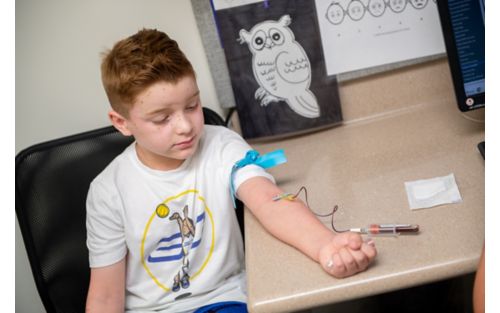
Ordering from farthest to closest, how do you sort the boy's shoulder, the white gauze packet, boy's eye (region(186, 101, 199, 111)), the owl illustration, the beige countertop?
1. the owl illustration
2. the boy's shoulder
3. boy's eye (region(186, 101, 199, 111))
4. the white gauze packet
5. the beige countertop

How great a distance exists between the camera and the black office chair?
114 centimetres

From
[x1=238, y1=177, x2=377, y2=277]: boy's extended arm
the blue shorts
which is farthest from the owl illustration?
the blue shorts

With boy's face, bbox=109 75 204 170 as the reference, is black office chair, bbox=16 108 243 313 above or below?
below

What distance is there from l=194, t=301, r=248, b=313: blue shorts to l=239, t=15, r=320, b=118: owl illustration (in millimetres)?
496

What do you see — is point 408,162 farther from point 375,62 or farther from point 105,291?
point 105,291

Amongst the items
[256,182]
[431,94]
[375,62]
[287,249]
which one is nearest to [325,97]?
[375,62]

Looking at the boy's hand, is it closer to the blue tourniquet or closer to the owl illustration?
the blue tourniquet

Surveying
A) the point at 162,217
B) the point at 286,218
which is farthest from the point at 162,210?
the point at 286,218

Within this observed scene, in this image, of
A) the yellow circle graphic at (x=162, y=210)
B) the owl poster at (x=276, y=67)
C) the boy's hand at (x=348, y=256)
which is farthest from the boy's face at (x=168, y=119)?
the boy's hand at (x=348, y=256)

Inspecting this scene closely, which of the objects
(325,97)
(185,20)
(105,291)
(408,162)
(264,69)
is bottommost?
(105,291)

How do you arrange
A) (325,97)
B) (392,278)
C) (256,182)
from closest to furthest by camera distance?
(392,278) < (256,182) < (325,97)

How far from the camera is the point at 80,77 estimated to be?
127cm

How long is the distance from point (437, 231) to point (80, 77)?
0.93 meters

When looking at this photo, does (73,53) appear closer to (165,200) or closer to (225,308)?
(165,200)
